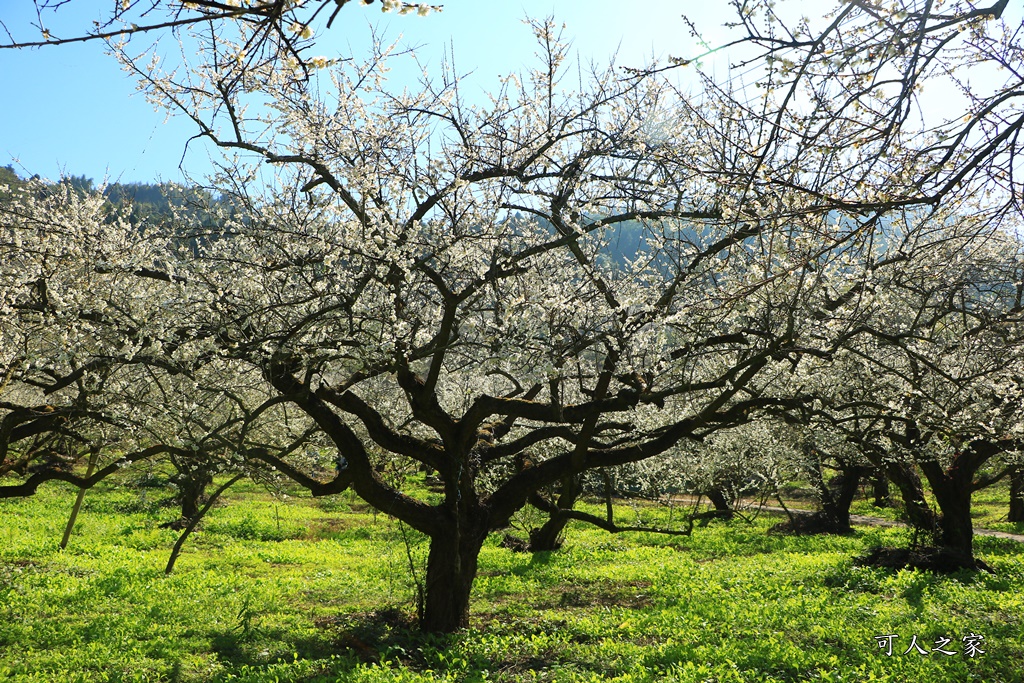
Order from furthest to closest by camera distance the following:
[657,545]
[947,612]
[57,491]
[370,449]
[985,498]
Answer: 1. [985,498]
2. [57,491]
3. [657,545]
4. [370,449]
5. [947,612]

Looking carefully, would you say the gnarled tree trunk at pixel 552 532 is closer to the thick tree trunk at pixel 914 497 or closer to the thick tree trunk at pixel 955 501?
the thick tree trunk at pixel 914 497

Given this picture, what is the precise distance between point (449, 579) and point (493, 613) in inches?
66.8

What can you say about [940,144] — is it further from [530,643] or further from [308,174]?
[530,643]

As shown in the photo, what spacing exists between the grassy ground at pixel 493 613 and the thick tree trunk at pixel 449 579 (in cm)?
30

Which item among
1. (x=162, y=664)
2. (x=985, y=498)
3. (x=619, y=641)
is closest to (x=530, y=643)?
(x=619, y=641)

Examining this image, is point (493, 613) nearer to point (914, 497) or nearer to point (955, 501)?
point (914, 497)

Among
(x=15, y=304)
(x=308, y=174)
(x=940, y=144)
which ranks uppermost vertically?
(x=308, y=174)

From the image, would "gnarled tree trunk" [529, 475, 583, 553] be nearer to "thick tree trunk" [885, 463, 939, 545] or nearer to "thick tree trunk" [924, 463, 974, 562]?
"thick tree trunk" [885, 463, 939, 545]

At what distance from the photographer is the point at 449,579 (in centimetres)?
862

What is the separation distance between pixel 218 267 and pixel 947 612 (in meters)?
9.91

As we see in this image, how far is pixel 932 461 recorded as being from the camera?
12938 millimetres

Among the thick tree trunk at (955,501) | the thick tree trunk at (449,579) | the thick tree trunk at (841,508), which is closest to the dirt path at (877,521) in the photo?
the thick tree trunk at (841,508)

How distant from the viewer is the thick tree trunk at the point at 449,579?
8562 millimetres

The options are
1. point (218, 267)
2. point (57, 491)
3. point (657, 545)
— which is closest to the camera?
point (218, 267)
